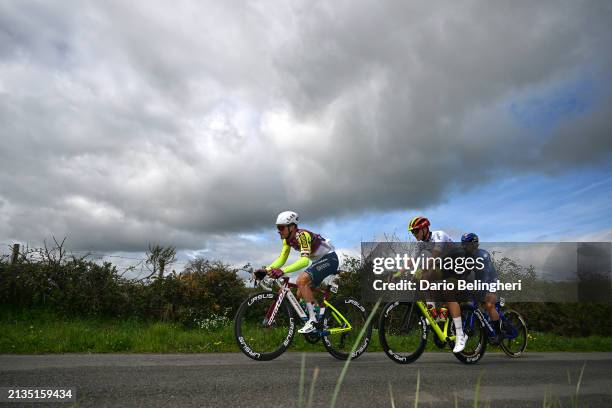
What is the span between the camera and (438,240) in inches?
293

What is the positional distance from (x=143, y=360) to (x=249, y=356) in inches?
63.3

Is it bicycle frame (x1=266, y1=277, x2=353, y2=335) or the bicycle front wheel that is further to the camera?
bicycle frame (x1=266, y1=277, x2=353, y2=335)

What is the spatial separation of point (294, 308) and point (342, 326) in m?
0.95

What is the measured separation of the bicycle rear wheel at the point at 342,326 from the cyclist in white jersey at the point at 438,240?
1.49m

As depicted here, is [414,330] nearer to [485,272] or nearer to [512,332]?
[485,272]

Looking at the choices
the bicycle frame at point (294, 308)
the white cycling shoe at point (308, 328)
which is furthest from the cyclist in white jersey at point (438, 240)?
the white cycling shoe at point (308, 328)

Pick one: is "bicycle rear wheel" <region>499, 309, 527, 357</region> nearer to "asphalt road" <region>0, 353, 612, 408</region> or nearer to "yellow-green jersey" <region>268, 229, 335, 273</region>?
"asphalt road" <region>0, 353, 612, 408</region>

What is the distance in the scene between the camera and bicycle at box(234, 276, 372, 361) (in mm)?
7051

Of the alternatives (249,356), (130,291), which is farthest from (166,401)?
(130,291)

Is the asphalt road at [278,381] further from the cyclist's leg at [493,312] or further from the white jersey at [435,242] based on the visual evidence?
the white jersey at [435,242]

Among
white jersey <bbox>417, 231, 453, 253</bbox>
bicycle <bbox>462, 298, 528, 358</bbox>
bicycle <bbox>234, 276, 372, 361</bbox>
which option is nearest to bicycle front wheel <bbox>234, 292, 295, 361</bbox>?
bicycle <bbox>234, 276, 372, 361</bbox>

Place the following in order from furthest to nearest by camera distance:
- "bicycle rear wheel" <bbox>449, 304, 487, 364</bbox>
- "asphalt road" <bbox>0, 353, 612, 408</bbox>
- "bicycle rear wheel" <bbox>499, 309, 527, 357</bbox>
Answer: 1. "bicycle rear wheel" <bbox>499, 309, 527, 357</bbox>
2. "bicycle rear wheel" <bbox>449, 304, 487, 364</bbox>
3. "asphalt road" <bbox>0, 353, 612, 408</bbox>

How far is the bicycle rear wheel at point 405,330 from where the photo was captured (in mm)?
7188

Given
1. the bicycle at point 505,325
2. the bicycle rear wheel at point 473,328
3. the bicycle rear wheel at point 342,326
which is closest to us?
the bicycle rear wheel at point 342,326
